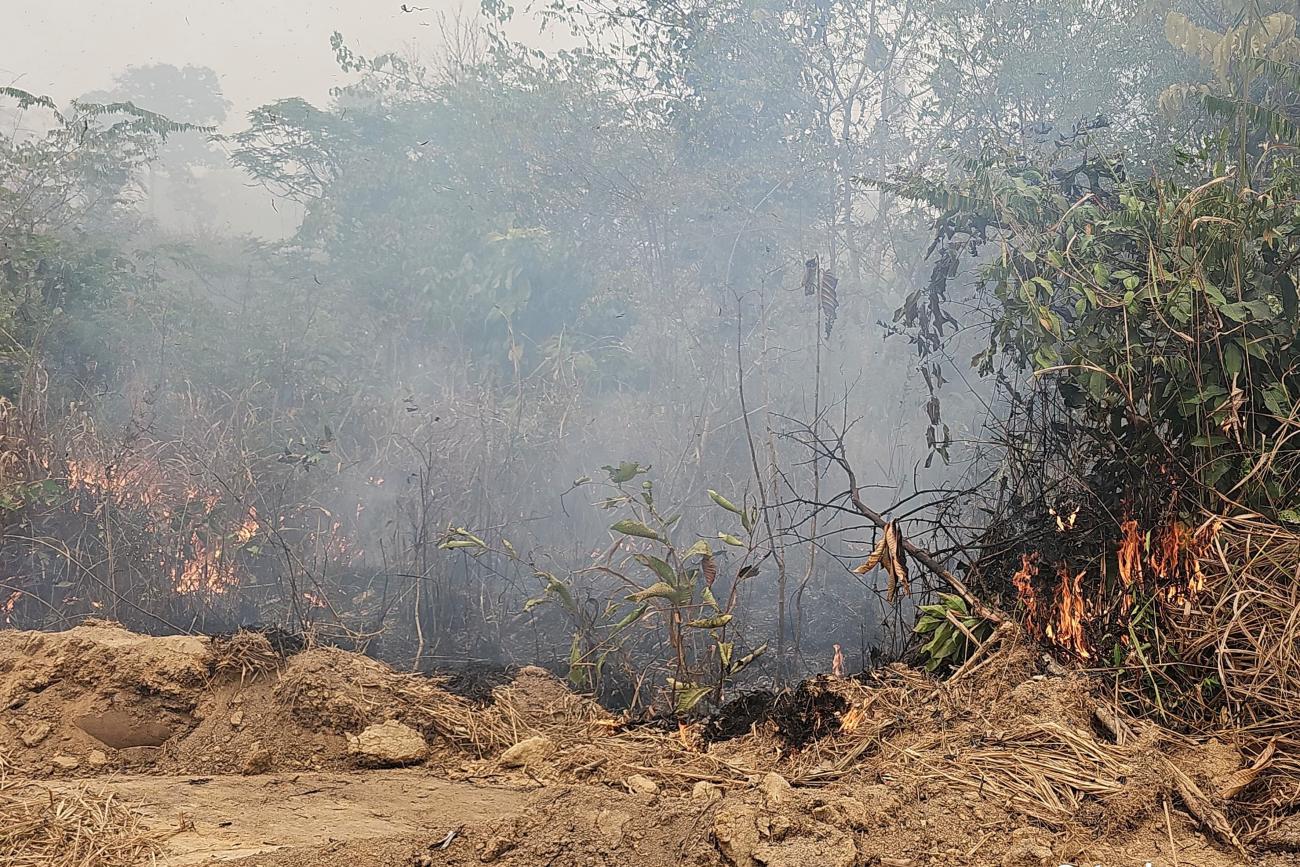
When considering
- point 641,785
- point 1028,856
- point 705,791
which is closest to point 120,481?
point 641,785

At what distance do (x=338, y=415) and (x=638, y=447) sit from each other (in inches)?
109

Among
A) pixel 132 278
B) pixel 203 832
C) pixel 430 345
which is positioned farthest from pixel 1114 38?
pixel 203 832

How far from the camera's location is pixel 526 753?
11.0 feet

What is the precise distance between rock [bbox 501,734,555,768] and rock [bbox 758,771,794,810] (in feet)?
Answer: 3.35

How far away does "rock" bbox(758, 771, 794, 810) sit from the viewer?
2289 mm

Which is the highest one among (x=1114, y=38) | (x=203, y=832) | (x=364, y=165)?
(x=1114, y=38)

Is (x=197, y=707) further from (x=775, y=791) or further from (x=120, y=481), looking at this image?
(x=120, y=481)

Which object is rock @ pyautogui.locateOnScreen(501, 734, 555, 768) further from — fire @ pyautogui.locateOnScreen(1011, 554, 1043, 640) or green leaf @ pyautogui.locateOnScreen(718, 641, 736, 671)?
fire @ pyautogui.locateOnScreen(1011, 554, 1043, 640)

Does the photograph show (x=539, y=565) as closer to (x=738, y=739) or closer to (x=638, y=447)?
(x=638, y=447)

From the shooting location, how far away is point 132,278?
884cm

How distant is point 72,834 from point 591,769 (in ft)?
4.91

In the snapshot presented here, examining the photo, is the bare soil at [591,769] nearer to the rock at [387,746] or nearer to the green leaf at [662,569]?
the rock at [387,746]

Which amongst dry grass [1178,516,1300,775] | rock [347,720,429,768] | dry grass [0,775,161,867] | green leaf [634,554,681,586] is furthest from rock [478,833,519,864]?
dry grass [1178,516,1300,775]

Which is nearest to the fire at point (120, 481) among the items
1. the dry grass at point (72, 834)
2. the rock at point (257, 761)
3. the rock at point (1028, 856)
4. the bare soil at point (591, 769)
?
the bare soil at point (591, 769)
